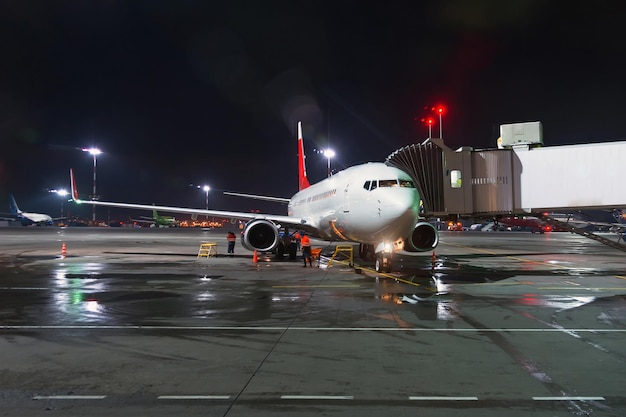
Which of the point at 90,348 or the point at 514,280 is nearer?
the point at 90,348

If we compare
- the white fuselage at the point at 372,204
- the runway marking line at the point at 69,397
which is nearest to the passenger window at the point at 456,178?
the white fuselage at the point at 372,204

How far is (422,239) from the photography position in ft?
67.9

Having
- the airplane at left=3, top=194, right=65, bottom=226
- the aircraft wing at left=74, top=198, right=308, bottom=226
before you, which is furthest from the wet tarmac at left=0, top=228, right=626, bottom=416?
the airplane at left=3, top=194, right=65, bottom=226

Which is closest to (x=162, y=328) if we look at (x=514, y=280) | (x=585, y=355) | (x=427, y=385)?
(x=427, y=385)

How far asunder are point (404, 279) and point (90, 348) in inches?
429

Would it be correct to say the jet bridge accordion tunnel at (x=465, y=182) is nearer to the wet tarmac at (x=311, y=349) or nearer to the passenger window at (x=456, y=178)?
the passenger window at (x=456, y=178)

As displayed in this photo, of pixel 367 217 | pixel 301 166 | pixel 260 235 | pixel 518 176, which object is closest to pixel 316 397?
pixel 367 217

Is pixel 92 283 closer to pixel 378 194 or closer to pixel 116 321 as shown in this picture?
pixel 116 321

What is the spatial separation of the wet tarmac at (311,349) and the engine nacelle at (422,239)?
586 cm

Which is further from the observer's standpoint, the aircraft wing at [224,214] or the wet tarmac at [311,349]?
the aircraft wing at [224,214]

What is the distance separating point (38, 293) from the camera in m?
12.5

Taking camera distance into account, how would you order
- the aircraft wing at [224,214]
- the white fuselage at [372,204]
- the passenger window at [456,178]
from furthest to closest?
the aircraft wing at [224,214] < the passenger window at [456,178] < the white fuselage at [372,204]

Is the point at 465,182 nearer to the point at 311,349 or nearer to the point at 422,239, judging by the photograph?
the point at 422,239

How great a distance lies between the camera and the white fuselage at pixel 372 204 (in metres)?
15.8
